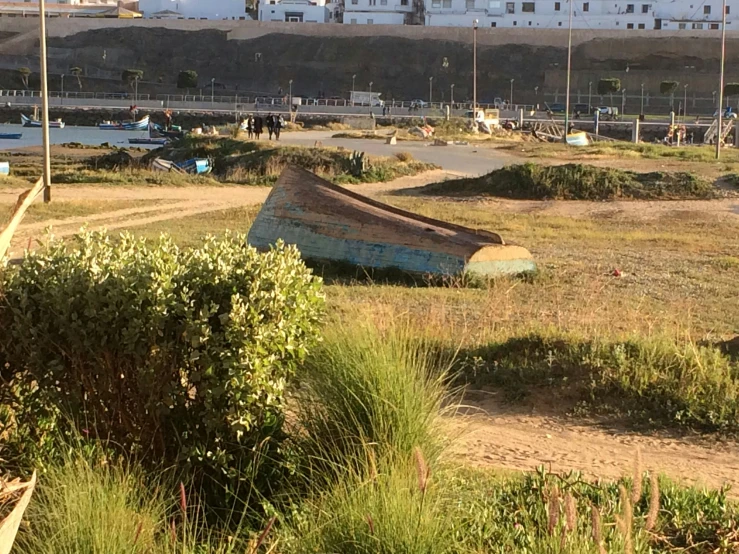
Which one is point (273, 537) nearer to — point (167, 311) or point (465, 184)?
point (167, 311)

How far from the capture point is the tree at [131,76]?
3861 inches

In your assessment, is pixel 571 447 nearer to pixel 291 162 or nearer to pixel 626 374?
pixel 626 374

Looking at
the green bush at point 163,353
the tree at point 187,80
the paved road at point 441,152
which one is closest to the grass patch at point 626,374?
the green bush at point 163,353

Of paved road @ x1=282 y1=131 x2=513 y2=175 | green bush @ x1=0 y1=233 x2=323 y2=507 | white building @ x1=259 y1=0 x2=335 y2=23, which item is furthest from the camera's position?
white building @ x1=259 y1=0 x2=335 y2=23

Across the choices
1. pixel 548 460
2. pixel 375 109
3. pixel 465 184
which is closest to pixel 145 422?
pixel 548 460

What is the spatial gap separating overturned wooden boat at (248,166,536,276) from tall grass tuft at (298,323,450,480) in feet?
25.3

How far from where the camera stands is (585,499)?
455 cm

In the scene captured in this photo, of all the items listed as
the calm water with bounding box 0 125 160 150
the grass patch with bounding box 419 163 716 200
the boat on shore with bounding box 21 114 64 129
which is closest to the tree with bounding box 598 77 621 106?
the calm water with bounding box 0 125 160 150

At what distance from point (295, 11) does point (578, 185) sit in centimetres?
9901

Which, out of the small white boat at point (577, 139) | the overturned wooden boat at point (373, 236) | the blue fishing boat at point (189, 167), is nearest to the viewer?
the overturned wooden boat at point (373, 236)

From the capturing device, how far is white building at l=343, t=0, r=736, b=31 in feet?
354

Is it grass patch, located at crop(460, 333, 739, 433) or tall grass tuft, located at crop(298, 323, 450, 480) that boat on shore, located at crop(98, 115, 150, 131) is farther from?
tall grass tuft, located at crop(298, 323, 450, 480)

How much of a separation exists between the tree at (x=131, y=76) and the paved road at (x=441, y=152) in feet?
166

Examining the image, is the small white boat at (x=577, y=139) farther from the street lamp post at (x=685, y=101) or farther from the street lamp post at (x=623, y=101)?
the street lamp post at (x=623, y=101)
